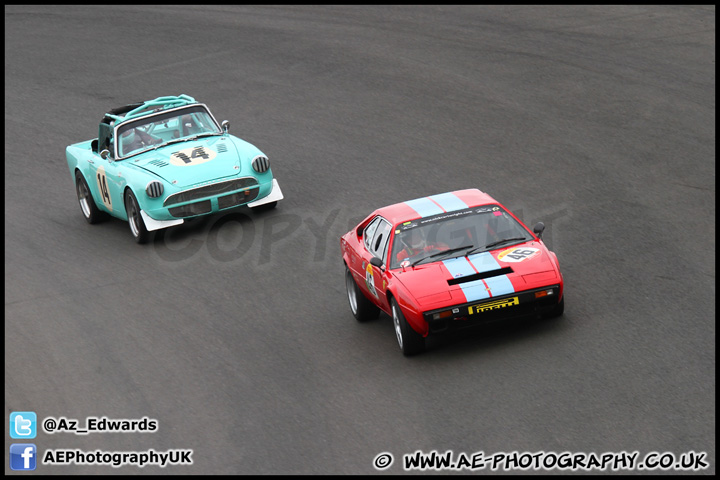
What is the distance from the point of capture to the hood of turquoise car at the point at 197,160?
46.8ft

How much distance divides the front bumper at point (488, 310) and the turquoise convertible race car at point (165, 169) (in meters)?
5.66

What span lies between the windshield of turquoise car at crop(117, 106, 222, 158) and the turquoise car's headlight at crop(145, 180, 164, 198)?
1.22 metres

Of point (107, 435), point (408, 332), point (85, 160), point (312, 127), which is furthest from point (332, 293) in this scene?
point (312, 127)

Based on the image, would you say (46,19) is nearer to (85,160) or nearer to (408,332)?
(85,160)

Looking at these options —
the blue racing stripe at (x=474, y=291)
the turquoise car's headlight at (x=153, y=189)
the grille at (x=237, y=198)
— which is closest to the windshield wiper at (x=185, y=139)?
the turquoise car's headlight at (x=153, y=189)

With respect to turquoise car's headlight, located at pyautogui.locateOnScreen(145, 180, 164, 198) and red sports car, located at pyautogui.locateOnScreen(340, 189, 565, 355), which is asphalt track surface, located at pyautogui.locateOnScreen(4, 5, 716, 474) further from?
turquoise car's headlight, located at pyautogui.locateOnScreen(145, 180, 164, 198)

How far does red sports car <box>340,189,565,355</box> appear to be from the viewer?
9.53m

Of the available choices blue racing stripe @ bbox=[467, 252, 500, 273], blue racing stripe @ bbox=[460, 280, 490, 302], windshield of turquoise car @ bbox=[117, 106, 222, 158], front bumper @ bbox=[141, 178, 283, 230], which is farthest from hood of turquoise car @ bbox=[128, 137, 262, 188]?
blue racing stripe @ bbox=[460, 280, 490, 302]

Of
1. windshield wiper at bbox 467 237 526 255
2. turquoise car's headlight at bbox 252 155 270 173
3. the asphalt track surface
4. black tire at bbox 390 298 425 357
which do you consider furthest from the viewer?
turquoise car's headlight at bbox 252 155 270 173

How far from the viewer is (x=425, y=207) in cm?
1086

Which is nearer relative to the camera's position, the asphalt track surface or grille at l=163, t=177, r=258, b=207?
the asphalt track surface

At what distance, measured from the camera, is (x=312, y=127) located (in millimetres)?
18781

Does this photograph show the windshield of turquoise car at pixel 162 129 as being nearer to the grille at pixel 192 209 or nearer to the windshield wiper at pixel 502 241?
the grille at pixel 192 209

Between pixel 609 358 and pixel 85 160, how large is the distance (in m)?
9.44
